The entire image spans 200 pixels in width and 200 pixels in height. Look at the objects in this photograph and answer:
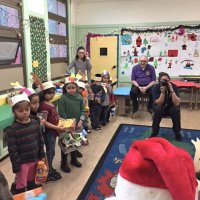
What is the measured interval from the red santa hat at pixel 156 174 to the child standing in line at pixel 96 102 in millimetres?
3183

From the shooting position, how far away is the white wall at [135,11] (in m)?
5.42

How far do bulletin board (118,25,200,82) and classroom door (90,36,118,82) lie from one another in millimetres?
202

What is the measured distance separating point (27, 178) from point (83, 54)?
287cm

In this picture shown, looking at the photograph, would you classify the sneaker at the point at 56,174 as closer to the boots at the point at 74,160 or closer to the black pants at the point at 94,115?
the boots at the point at 74,160

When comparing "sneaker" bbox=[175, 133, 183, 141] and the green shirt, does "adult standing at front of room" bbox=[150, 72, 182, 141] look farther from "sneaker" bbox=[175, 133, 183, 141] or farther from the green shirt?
the green shirt

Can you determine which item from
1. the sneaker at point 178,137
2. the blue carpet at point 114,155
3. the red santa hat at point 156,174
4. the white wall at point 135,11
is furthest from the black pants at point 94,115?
A: the red santa hat at point 156,174

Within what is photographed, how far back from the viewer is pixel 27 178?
1977mm

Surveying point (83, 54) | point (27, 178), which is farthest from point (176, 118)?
point (27, 178)

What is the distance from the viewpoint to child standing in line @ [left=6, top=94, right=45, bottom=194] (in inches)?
70.9

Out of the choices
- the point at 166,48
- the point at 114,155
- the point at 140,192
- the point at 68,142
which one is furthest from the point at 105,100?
the point at 140,192

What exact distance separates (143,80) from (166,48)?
5.02ft

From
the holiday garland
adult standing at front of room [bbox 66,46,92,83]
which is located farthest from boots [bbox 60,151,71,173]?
the holiday garland

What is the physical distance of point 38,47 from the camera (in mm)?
4137

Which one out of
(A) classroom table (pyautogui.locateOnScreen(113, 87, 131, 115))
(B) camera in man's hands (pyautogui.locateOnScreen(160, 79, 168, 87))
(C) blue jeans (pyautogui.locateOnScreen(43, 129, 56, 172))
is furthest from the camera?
(A) classroom table (pyautogui.locateOnScreen(113, 87, 131, 115))
